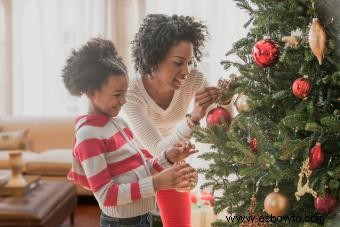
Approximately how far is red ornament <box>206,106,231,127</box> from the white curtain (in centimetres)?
296

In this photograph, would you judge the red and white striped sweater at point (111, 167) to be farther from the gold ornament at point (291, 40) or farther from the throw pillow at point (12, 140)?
the throw pillow at point (12, 140)

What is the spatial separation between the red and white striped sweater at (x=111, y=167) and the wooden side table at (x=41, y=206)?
3.88 feet

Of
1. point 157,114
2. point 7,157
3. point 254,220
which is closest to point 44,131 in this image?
point 7,157

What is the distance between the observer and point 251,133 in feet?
3.68

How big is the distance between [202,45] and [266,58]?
0.65 m

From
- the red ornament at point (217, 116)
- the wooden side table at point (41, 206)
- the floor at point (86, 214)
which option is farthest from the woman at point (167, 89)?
the floor at point (86, 214)

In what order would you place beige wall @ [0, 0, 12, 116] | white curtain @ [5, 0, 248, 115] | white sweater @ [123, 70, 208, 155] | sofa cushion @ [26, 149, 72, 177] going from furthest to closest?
beige wall @ [0, 0, 12, 116], white curtain @ [5, 0, 248, 115], sofa cushion @ [26, 149, 72, 177], white sweater @ [123, 70, 208, 155]

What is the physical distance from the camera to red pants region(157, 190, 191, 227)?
1.61 metres

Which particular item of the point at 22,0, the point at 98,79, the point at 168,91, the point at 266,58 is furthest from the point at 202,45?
the point at 22,0

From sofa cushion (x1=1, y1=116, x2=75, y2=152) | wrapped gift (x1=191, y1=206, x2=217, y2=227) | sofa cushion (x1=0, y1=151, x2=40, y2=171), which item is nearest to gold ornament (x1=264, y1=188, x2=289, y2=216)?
wrapped gift (x1=191, y1=206, x2=217, y2=227)

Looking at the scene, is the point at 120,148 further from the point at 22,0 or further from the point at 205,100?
the point at 22,0

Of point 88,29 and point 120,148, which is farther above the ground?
point 88,29

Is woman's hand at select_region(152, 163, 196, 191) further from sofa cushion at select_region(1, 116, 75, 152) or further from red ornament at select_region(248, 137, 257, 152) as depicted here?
sofa cushion at select_region(1, 116, 75, 152)

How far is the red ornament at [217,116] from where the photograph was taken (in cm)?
121
